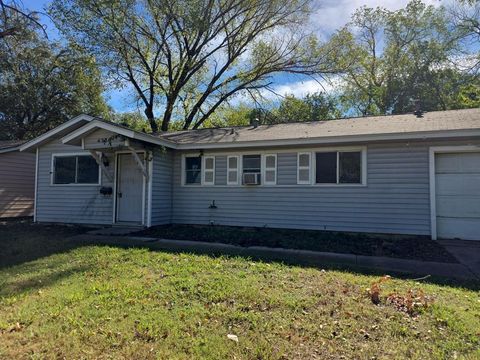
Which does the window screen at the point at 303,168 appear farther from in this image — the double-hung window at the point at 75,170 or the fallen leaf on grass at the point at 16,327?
the fallen leaf on grass at the point at 16,327

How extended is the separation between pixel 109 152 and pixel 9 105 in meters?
16.3

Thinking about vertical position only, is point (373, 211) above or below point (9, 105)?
below

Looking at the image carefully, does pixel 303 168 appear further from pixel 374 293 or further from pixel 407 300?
pixel 407 300

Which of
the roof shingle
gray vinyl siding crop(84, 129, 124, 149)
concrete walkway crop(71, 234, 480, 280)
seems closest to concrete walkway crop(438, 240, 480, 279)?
concrete walkway crop(71, 234, 480, 280)

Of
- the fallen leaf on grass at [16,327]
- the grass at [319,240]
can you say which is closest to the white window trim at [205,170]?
the grass at [319,240]

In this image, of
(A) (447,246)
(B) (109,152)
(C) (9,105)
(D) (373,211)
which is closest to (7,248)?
(B) (109,152)

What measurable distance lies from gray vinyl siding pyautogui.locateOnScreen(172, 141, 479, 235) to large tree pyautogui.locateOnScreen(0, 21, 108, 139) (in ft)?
45.4

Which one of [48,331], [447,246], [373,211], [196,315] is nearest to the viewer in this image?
[48,331]

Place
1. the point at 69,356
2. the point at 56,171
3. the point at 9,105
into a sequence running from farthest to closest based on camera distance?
the point at 9,105 < the point at 56,171 < the point at 69,356

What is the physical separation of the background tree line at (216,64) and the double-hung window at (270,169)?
439 inches

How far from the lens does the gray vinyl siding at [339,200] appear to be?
8727 mm

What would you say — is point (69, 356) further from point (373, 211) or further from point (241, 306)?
point (373, 211)

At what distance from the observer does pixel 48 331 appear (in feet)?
11.9

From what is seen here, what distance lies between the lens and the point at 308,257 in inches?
270
